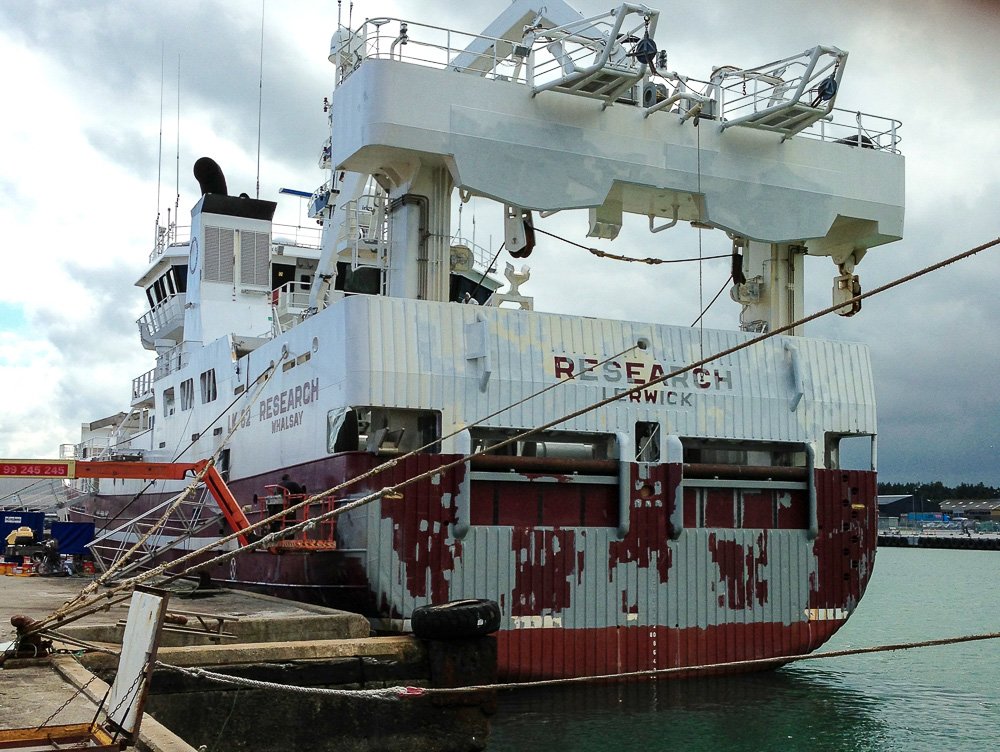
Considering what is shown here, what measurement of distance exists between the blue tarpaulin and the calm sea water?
1369 centimetres

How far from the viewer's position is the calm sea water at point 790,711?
13.2m

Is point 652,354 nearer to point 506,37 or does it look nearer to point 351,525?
point 351,525

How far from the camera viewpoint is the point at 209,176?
28359 millimetres

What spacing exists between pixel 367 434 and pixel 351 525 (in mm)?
1175

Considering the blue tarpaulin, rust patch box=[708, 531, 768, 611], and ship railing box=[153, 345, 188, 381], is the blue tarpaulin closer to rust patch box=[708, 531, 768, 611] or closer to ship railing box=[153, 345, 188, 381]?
ship railing box=[153, 345, 188, 381]

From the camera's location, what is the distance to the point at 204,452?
2152 cm

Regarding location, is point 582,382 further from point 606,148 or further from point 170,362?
point 170,362

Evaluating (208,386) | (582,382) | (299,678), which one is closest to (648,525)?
(582,382)

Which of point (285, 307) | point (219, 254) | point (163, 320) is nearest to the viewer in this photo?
point (285, 307)

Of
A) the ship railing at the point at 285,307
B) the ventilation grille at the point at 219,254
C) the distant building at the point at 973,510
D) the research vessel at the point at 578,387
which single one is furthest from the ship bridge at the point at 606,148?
the distant building at the point at 973,510

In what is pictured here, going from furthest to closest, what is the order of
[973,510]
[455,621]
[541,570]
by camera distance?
[973,510] < [541,570] < [455,621]

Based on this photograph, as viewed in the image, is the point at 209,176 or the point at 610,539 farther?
the point at 209,176

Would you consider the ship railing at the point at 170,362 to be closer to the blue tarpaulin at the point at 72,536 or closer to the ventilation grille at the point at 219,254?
the ventilation grille at the point at 219,254

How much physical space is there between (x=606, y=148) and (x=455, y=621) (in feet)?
26.5
